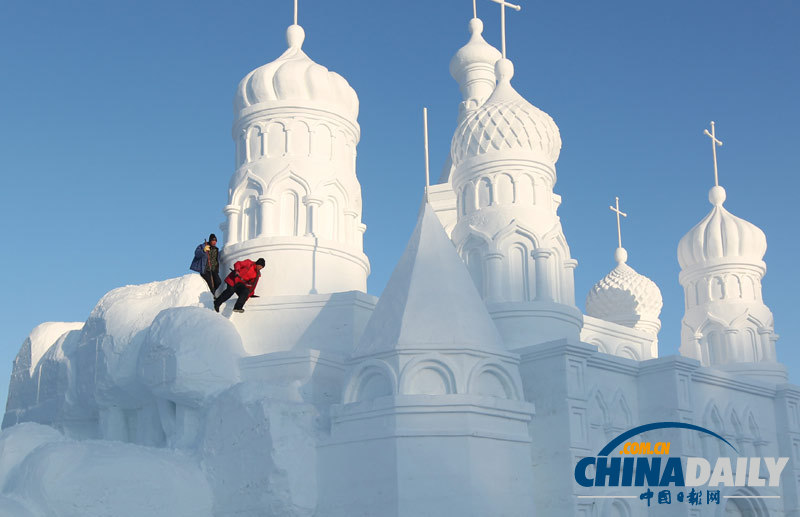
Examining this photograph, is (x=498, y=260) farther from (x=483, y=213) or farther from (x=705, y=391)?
(x=705, y=391)

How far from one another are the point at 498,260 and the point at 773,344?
7.85 meters

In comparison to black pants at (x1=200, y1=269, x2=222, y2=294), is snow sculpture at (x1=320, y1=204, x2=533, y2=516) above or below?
below

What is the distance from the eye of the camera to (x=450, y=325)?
13.9m

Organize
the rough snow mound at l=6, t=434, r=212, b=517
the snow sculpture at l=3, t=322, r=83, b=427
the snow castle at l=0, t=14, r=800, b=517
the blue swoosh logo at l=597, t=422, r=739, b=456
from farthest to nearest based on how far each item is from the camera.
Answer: the snow sculpture at l=3, t=322, r=83, b=427 < the blue swoosh logo at l=597, t=422, r=739, b=456 < the snow castle at l=0, t=14, r=800, b=517 < the rough snow mound at l=6, t=434, r=212, b=517

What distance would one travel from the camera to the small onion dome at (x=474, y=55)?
24.2 meters

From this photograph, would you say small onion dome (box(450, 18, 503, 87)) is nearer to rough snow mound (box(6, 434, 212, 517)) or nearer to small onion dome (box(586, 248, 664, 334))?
small onion dome (box(586, 248, 664, 334))

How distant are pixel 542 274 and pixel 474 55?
8.46 m

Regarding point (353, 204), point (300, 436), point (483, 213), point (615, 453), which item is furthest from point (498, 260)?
point (300, 436)

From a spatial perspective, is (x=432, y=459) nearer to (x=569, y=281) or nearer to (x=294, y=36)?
(x=569, y=281)

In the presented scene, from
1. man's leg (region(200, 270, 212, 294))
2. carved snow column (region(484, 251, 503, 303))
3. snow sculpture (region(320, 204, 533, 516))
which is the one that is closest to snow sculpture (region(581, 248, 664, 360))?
carved snow column (region(484, 251, 503, 303))

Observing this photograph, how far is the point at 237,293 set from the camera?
1655 cm

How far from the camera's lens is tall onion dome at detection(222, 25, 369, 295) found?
17.4 metres

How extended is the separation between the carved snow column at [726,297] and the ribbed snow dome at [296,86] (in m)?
9.19

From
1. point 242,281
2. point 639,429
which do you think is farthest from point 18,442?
point 639,429
